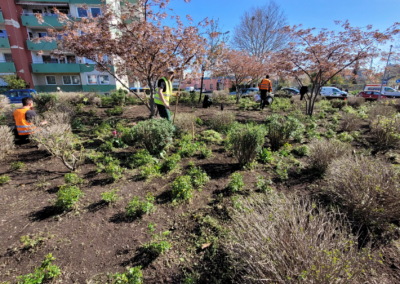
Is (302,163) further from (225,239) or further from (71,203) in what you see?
(71,203)

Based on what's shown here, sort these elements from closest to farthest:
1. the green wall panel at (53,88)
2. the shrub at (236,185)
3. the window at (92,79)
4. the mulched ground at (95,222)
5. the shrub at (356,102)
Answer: the mulched ground at (95,222) < the shrub at (236,185) < the shrub at (356,102) < the green wall panel at (53,88) < the window at (92,79)

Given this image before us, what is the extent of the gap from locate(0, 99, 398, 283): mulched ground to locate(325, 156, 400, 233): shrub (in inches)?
27.8

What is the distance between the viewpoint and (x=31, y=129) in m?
4.95

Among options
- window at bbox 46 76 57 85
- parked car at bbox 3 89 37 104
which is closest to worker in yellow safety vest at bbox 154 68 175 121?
parked car at bbox 3 89 37 104

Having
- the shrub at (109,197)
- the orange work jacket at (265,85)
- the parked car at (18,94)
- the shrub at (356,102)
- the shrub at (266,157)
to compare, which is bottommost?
the shrub at (109,197)

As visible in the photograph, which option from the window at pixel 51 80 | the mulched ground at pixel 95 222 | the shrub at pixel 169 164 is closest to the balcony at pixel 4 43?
the window at pixel 51 80

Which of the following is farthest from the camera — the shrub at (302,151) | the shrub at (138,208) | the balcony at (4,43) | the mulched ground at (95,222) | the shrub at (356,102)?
the balcony at (4,43)

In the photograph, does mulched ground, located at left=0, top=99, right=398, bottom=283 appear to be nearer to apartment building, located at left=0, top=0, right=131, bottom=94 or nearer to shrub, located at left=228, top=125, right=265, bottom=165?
shrub, located at left=228, top=125, right=265, bottom=165

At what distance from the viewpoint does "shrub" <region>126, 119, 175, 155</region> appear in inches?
168


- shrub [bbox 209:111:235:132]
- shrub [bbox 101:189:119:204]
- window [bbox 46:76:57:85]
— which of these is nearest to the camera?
shrub [bbox 101:189:119:204]

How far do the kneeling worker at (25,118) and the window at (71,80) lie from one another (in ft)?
80.8

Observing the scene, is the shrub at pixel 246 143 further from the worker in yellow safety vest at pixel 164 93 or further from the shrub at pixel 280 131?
the worker in yellow safety vest at pixel 164 93

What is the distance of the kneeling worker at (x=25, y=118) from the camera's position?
4.80 meters

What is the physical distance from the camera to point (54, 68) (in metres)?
23.2
